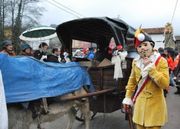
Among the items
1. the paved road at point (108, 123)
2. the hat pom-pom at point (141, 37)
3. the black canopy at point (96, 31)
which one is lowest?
the paved road at point (108, 123)

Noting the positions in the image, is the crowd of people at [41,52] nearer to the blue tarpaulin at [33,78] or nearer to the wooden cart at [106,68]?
the wooden cart at [106,68]

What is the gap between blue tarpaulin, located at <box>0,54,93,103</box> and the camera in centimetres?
448

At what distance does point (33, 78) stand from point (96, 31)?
284 centimetres

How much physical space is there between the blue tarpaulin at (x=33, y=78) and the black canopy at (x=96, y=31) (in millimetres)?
1173

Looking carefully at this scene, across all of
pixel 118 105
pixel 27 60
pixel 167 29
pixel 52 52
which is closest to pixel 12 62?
pixel 27 60

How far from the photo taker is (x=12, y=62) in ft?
14.9

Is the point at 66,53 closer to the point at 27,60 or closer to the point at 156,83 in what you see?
the point at 27,60

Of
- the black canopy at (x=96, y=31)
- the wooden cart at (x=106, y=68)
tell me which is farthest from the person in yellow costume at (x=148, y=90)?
the black canopy at (x=96, y=31)

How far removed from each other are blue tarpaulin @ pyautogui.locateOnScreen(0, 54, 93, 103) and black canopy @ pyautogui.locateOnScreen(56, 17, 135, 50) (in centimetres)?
117

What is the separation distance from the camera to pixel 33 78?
481 centimetres

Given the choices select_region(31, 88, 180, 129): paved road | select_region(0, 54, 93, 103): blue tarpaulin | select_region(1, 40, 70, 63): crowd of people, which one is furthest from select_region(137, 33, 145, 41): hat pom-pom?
select_region(31, 88, 180, 129): paved road

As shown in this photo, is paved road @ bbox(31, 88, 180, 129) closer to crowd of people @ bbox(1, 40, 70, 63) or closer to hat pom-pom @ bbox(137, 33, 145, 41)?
crowd of people @ bbox(1, 40, 70, 63)

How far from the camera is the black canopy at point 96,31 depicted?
636cm

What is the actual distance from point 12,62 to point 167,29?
26.4 meters
